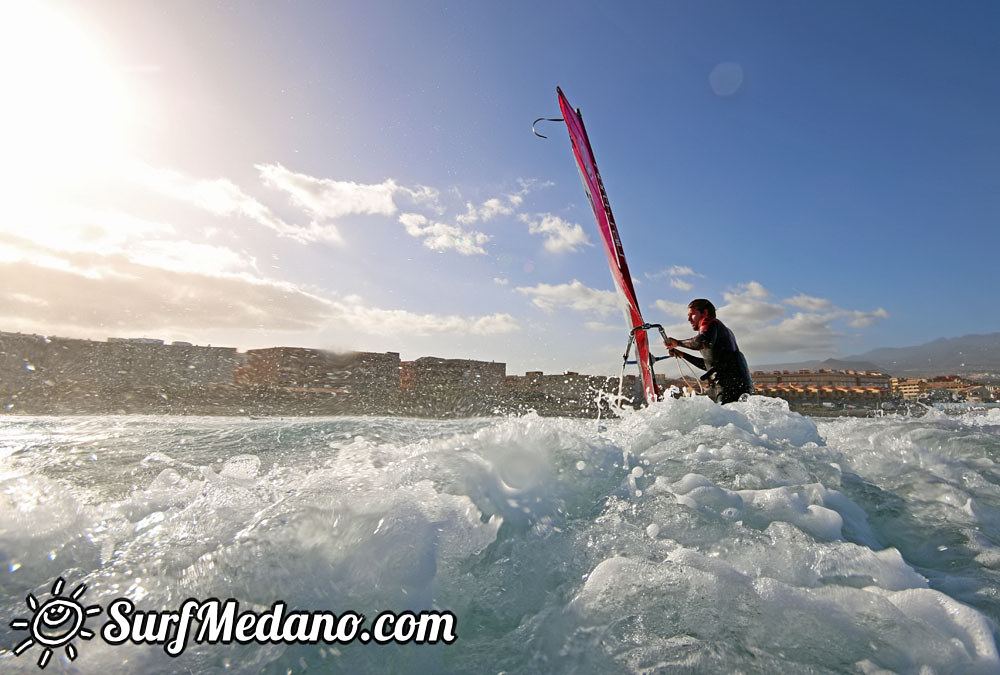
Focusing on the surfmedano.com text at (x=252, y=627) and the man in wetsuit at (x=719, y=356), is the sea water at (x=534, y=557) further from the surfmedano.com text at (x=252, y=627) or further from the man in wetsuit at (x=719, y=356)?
the man in wetsuit at (x=719, y=356)

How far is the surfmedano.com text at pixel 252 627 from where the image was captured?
155 centimetres

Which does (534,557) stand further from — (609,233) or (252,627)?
(609,233)

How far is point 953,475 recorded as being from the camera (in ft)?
12.0

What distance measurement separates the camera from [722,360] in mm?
5816

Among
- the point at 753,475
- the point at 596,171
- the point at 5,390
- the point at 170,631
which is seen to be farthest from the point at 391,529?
the point at 5,390

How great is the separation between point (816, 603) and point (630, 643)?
72cm

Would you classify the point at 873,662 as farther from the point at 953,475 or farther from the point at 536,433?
the point at 953,475

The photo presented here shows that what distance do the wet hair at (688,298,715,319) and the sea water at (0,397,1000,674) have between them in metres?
2.70

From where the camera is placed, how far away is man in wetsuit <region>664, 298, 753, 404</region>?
5.72 meters

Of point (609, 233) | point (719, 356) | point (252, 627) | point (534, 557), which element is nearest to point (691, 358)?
point (719, 356)

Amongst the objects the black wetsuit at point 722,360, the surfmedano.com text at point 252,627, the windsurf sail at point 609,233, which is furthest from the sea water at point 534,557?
the windsurf sail at point 609,233

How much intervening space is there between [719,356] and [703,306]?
26.1 inches

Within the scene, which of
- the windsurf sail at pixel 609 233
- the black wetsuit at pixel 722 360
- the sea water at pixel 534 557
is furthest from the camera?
the windsurf sail at pixel 609 233

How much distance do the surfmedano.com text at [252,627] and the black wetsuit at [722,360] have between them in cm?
491
